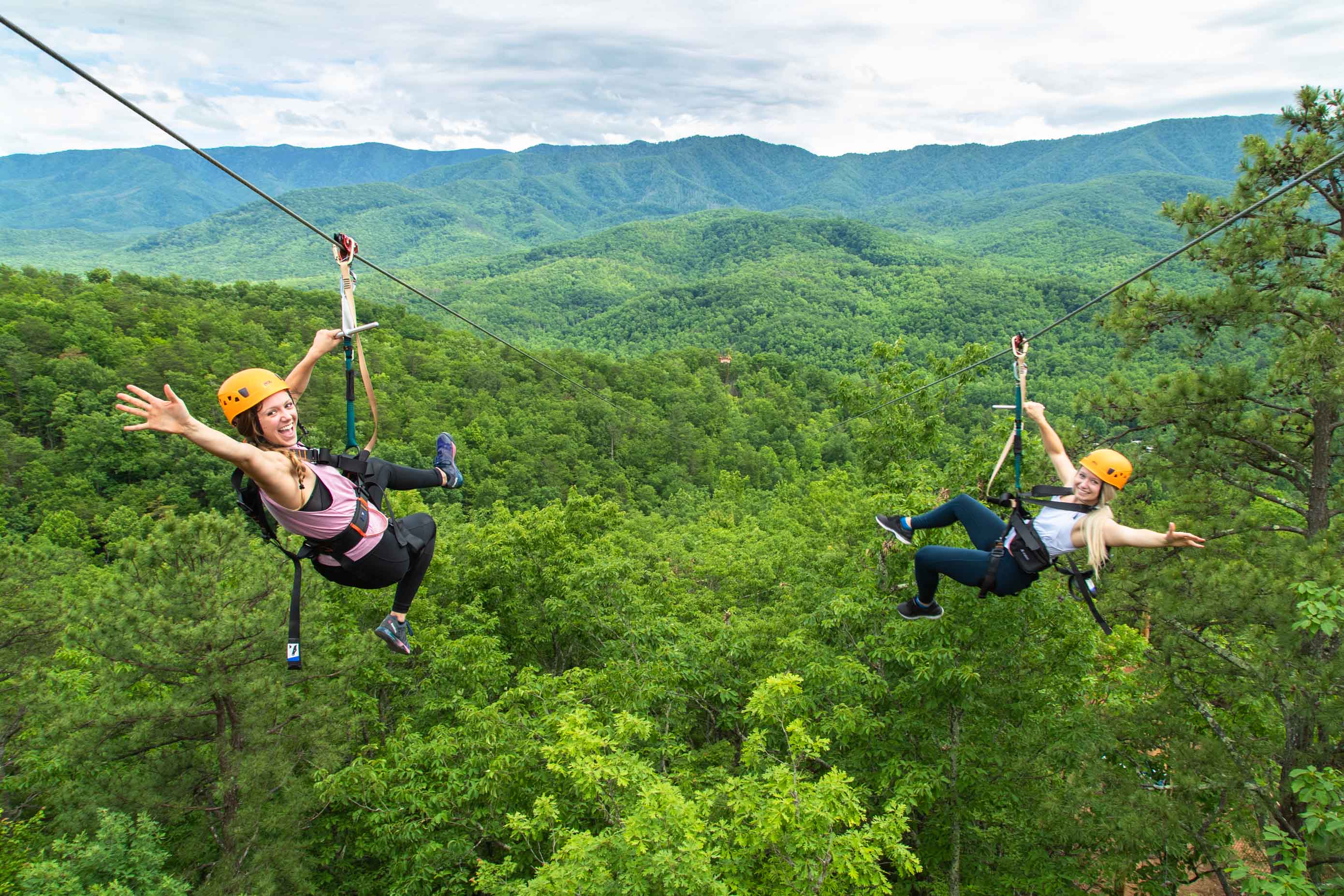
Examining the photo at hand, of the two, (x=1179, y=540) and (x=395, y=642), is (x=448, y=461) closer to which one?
(x=395, y=642)

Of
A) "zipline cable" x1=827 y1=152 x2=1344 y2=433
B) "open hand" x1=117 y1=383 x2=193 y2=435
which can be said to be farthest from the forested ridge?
"open hand" x1=117 y1=383 x2=193 y2=435

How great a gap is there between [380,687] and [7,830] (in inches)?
198

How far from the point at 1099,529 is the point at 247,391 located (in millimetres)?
4655

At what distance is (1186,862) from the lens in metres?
6.58

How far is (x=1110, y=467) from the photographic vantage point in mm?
Answer: 4066

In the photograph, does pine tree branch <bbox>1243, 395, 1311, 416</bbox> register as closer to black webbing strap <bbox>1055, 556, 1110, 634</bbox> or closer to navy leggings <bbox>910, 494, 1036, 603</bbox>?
black webbing strap <bbox>1055, 556, 1110, 634</bbox>

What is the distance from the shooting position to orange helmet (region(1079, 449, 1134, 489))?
4.02 metres

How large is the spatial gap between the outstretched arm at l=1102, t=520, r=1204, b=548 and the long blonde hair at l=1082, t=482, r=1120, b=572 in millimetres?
21

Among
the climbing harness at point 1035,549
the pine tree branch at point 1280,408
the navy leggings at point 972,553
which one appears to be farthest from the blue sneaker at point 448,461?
the pine tree branch at point 1280,408

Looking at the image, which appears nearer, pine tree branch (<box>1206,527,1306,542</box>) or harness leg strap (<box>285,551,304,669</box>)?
harness leg strap (<box>285,551,304,669</box>)

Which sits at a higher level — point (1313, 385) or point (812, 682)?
point (1313, 385)

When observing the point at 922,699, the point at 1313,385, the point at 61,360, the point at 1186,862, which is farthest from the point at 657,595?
the point at 61,360

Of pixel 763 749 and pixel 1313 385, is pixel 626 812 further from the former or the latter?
pixel 1313 385

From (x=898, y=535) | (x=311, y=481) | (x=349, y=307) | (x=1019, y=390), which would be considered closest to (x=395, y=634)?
(x=311, y=481)
